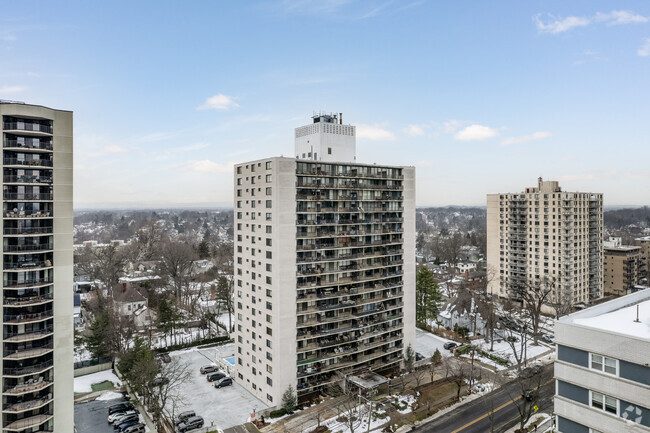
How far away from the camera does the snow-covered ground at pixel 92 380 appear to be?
4491cm

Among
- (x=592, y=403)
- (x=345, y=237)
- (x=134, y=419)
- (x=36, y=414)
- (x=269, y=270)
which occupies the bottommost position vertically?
(x=134, y=419)

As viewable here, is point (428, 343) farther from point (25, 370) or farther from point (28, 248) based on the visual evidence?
point (28, 248)

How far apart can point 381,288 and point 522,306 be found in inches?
1702

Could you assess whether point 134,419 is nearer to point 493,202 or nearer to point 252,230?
point 252,230

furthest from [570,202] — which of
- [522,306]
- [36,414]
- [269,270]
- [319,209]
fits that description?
[36,414]

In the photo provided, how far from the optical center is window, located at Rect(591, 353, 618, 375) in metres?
18.2

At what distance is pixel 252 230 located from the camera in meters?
41.4

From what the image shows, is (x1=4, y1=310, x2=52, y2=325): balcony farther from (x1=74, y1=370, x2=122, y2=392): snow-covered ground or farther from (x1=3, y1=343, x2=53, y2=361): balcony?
(x1=74, y1=370, x2=122, y2=392): snow-covered ground

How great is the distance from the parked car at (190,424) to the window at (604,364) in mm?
31337

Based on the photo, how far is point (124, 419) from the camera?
3722cm

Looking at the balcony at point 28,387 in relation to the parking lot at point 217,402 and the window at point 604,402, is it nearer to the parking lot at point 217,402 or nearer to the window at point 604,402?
the parking lot at point 217,402

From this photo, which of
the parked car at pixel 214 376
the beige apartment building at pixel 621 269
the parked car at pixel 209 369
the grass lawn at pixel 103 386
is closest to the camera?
the parked car at pixel 214 376

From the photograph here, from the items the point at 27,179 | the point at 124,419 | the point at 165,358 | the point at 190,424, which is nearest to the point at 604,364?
the point at 190,424

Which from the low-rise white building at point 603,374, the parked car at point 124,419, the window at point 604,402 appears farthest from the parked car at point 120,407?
the window at point 604,402
